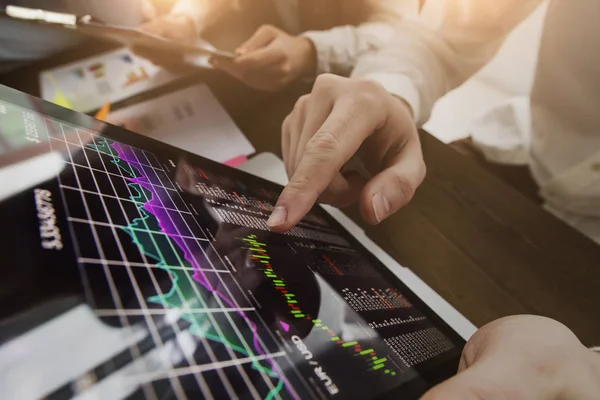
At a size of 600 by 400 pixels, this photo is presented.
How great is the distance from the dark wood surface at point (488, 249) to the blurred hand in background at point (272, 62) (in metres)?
0.27

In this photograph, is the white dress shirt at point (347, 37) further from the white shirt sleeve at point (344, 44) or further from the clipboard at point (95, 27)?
the clipboard at point (95, 27)

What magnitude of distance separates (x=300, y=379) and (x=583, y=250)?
0.43m

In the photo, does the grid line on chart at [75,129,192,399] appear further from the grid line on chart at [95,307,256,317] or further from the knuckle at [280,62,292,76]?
the knuckle at [280,62,292,76]

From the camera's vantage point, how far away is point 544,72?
0.73 metres

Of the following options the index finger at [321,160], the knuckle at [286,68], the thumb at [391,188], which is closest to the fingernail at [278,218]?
the index finger at [321,160]

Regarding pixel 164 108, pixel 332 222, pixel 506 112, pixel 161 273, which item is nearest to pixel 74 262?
pixel 161 273

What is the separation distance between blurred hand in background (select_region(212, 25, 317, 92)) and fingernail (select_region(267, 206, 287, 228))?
407mm

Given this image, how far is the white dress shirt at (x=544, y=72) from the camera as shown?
25.5 inches

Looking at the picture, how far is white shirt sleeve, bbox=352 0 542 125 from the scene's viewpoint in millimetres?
677

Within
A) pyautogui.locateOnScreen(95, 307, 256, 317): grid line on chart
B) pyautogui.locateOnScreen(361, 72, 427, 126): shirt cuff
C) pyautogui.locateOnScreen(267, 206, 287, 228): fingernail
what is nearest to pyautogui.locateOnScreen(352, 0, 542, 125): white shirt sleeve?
pyautogui.locateOnScreen(361, 72, 427, 126): shirt cuff

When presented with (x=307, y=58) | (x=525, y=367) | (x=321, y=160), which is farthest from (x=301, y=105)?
(x=525, y=367)

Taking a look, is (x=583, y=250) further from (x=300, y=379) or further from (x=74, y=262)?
(x=74, y=262)

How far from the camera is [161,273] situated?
0.29m

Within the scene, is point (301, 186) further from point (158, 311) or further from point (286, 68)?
point (286, 68)
